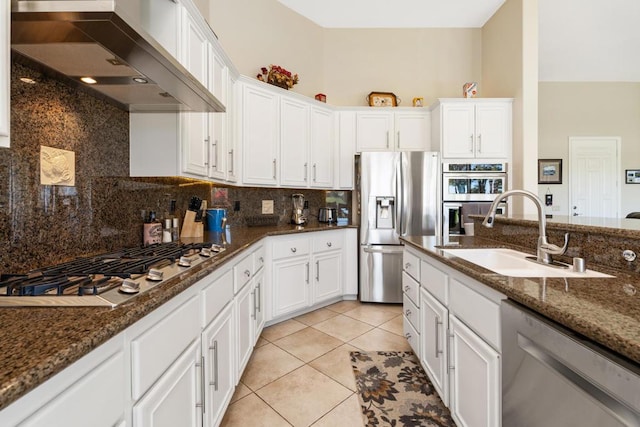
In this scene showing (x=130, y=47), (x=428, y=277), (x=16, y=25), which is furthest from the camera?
(x=428, y=277)

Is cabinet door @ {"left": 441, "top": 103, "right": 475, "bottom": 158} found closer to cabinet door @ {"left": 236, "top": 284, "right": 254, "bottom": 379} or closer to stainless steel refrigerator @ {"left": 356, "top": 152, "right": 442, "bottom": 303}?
stainless steel refrigerator @ {"left": 356, "top": 152, "right": 442, "bottom": 303}

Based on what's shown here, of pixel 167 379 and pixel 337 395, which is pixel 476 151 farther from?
pixel 167 379

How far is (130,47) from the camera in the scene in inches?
39.2

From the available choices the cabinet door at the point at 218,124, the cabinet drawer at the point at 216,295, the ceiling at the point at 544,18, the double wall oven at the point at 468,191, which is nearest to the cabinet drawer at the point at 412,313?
the cabinet drawer at the point at 216,295

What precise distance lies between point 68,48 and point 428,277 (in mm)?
1883

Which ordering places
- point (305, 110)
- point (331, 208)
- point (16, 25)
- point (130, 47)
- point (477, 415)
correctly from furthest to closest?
point (331, 208)
point (305, 110)
point (477, 415)
point (130, 47)
point (16, 25)

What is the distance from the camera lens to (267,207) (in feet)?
11.2

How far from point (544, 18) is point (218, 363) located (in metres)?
5.17

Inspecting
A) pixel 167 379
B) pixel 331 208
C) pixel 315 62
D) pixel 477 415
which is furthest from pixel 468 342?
pixel 315 62

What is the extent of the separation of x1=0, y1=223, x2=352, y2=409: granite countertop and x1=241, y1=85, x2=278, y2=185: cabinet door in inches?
80.7

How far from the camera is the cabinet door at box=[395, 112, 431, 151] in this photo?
3.60 metres

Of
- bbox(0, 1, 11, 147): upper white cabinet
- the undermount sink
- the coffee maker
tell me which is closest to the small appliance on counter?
the coffee maker

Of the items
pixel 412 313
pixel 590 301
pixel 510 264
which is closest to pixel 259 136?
pixel 412 313

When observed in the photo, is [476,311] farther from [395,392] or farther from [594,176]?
[594,176]
